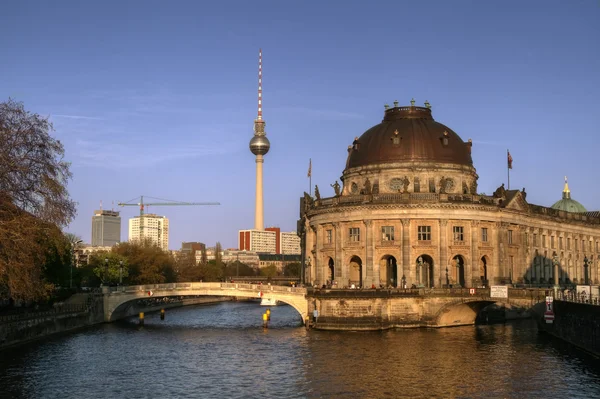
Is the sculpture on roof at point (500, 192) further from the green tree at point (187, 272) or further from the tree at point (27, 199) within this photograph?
the green tree at point (187, 272)

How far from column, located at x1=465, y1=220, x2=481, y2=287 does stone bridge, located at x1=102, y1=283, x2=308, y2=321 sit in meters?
21.8

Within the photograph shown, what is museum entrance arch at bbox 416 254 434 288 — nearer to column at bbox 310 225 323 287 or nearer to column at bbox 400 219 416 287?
column at bbox 400 219 416 287

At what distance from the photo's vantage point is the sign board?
81250 millimetres

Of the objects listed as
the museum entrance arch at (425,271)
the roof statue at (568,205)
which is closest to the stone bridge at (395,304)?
the museum entrance arch at (425,271)

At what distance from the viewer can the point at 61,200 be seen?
62.9 m

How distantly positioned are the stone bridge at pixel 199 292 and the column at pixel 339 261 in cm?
953

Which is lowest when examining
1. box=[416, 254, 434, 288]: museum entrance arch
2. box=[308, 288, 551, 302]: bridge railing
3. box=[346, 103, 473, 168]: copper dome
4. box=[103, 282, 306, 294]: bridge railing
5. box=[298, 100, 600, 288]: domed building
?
box=[308, 288, 551, 302]: bridge railing

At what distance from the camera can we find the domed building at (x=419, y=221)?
96119 mm

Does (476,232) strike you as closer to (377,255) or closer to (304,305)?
(377,255)

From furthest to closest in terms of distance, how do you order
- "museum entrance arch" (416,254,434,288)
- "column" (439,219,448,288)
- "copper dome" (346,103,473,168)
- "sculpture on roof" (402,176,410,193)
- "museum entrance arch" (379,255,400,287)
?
"copper dome" (346,103,473,168) < "museum entrance arch" (379,255,400,287) < "museum entrance arch" (416,254,434,288) < "sculpture on roof" (402,176,410,193) < "column" (439,219,448,288)

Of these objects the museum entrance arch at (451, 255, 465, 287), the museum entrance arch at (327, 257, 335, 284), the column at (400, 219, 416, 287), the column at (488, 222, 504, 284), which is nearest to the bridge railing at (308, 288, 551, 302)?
the column at (400, 219, 416, 287)

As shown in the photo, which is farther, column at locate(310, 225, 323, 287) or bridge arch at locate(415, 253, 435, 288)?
column at locate(310, 225, 323, 287)

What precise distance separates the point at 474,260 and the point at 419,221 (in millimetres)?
8523

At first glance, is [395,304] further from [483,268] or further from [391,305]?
[483,268]
